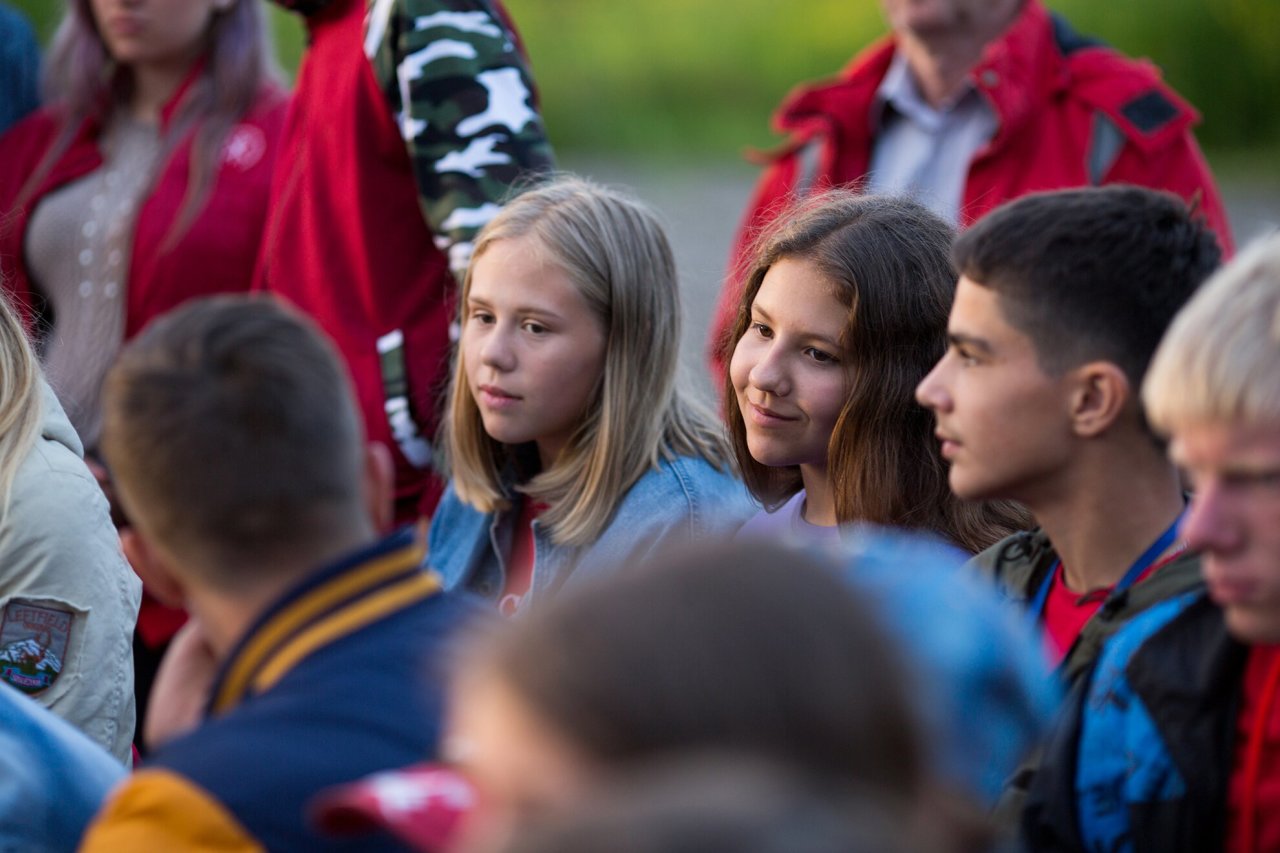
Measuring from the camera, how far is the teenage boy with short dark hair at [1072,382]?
7.23ft

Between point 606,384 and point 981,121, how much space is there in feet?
5.33

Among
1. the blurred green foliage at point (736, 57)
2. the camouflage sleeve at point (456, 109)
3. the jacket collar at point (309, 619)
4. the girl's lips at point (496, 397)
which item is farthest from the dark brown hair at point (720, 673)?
the blurred green foliage at point (736, 57)

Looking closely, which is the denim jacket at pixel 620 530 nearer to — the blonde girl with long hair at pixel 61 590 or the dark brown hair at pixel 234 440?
the blonde girl with long hair at pixel 61 590

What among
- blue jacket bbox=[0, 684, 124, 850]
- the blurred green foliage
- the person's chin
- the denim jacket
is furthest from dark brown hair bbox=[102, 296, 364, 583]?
the blurred green foliage

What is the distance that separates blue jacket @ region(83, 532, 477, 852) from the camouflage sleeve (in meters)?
1.60

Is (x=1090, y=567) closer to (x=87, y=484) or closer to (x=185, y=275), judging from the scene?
(x=87, y=484)

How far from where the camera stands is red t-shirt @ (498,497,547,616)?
3.18 meters

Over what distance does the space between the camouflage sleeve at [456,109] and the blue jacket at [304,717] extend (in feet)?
5.26

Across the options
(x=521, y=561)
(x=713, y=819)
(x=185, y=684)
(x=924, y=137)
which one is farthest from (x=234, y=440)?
(x=924, y=137)

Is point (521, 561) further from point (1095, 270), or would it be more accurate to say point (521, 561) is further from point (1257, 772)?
point (1257, 772)

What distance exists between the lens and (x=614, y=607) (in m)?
1.08

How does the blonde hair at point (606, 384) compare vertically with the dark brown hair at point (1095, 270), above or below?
below

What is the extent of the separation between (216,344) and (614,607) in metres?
0.85

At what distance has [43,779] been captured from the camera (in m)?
1.94
